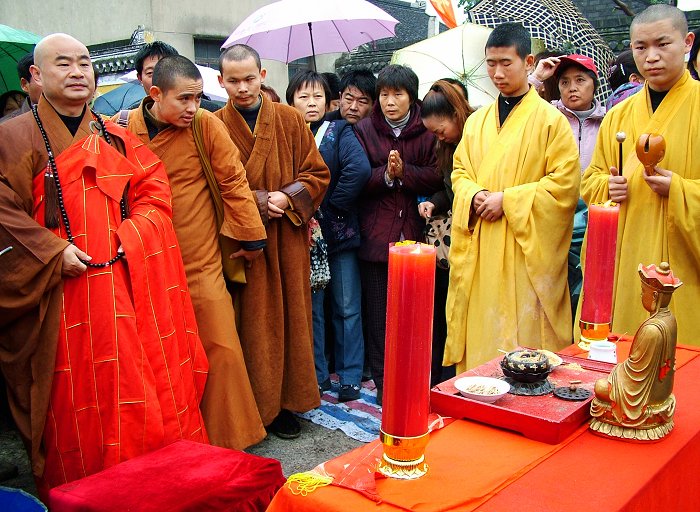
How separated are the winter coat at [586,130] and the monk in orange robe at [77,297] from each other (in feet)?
8.11

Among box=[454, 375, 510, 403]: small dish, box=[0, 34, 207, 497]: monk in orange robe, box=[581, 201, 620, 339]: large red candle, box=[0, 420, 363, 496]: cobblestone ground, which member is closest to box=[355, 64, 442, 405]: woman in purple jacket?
box=[0, 420, 363, 496]: cobblestone ground

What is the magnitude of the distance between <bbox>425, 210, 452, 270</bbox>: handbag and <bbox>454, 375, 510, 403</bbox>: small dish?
2.05m

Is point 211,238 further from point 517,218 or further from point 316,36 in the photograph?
point 316,36

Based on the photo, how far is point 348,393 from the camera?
4270 mm

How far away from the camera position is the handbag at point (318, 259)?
4129 millimetres

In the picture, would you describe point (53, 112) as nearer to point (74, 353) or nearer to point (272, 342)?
point (74, 353)

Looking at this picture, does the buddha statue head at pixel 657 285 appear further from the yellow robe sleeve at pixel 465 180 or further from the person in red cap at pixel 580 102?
the person in red cap at pixel 580 102

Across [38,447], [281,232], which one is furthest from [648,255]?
[38,447]

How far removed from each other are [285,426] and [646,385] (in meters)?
2.39

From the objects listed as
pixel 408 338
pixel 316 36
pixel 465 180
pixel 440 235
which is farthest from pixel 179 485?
pixel 316 36

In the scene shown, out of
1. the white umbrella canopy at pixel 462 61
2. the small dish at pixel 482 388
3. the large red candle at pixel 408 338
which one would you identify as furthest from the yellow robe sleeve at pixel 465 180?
the large red candle at pixel 408 338

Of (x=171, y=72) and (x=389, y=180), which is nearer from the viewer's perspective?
(x=171, y=72)

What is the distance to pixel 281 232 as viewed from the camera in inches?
147

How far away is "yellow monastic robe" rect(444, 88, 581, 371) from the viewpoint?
10.7ft
